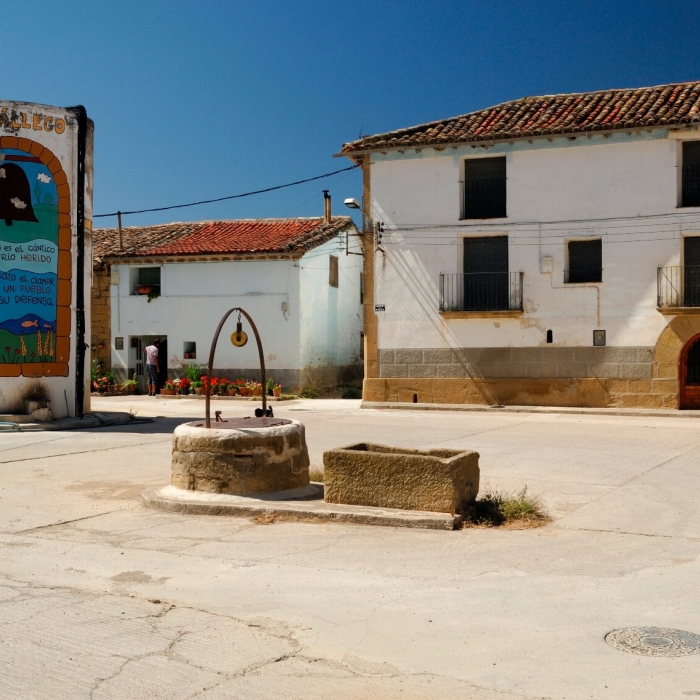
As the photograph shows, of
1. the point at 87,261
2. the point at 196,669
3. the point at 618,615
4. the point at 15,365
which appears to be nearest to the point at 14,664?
the point at 196,669

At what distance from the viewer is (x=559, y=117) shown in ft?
77.3

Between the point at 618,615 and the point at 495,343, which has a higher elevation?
the point at 495,343

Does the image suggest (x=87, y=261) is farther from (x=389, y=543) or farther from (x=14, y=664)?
(x=14, y=664)

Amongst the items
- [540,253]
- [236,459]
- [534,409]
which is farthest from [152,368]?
[236,459]

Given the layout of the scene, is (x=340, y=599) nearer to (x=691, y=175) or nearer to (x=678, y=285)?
(x=678, y=285)

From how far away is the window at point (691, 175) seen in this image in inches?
857

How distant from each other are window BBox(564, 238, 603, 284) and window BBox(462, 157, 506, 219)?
2104 mm

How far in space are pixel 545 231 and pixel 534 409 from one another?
4.58m

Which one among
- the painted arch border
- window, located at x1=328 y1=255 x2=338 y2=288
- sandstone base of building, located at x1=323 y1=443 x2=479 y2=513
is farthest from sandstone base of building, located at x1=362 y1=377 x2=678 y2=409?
sandstone base of building, located at x1=323 y1=443 x2=479 y2=513

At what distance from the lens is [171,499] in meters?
8.65

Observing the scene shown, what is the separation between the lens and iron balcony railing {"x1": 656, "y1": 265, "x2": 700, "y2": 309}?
853 inches

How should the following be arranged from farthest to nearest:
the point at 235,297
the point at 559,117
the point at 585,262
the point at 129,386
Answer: the point at 129,386
the point at 235,297
the point at 559,117
the point at 585,262

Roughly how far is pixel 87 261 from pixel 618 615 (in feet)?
52.0

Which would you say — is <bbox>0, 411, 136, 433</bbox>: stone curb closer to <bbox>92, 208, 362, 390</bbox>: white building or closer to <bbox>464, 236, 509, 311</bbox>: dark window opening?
<bbox>92, 208, 362, 390</bbox>: white building
